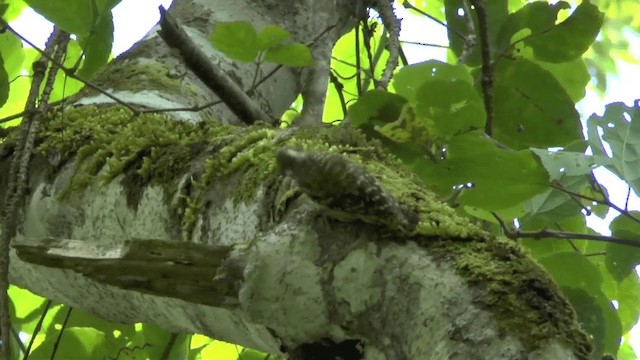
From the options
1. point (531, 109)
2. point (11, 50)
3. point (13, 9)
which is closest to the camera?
point (531, 109)

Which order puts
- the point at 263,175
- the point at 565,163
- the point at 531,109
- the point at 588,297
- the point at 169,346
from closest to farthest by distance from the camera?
the point at 263,175 < the point at 565,163 < the point at 588,297 < the point at 531,109 < the point at 169,346

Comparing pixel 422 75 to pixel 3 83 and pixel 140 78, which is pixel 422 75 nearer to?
pixel 140 78

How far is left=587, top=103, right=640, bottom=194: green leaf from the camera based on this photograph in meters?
0.91

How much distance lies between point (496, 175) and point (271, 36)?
327 millimetres

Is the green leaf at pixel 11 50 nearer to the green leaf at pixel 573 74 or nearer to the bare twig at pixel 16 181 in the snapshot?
the bare twig at pixel 16 181

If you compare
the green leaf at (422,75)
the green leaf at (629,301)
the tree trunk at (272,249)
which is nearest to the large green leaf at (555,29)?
the green leaf at (422,75)

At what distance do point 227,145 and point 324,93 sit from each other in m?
0.53

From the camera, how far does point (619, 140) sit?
37.0 inches

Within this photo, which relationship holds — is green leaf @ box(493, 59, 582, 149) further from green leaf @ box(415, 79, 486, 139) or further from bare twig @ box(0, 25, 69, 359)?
bare twig @ box(0, 25, 69, 359)

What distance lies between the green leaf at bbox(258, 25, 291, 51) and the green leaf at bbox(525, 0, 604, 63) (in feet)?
1.78

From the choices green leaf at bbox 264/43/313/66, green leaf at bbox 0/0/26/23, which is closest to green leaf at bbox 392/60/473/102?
green leaf at bbox 264/43/313/66

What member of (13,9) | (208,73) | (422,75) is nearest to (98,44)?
(208,73)

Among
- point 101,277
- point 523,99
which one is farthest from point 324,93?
point 101,277

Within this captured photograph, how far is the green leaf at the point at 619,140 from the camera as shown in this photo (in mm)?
906
